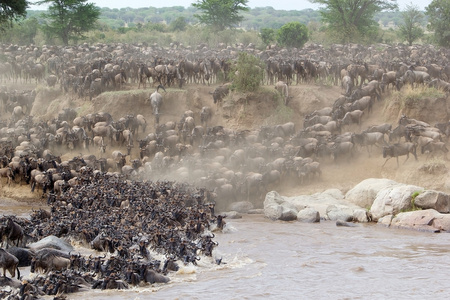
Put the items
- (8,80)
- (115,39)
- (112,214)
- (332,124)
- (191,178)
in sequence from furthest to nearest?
(115,39), (8,80), (332,124), (191,178), (112,214)

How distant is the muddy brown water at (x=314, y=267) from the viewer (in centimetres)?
1280

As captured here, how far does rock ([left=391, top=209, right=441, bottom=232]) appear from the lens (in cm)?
1836

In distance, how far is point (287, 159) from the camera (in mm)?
23328

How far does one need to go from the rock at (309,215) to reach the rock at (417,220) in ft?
7.17

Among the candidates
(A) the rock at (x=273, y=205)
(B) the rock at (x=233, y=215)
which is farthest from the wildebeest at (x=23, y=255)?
(A) the rock at (x=273, y=205)

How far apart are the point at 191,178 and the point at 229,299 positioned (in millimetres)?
10107

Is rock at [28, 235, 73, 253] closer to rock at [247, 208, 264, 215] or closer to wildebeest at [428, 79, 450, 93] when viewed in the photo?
rock at [247, 208, 264, 215]

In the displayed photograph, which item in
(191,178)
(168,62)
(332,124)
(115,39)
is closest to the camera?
(191,178)

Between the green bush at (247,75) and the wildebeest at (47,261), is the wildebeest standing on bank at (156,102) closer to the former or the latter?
the green bush at (247,75)

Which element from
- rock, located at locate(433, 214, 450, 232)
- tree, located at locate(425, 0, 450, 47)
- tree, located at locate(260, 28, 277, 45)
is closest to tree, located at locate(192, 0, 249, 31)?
tree, located at locate(260, 28, 277, 45)

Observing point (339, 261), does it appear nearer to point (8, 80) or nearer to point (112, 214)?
point (112, 214)

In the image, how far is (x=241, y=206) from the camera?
21516 millimetres

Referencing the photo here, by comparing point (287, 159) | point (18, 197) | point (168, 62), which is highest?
point (168, 62)

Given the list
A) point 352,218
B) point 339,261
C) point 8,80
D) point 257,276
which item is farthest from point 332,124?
point 8,80
